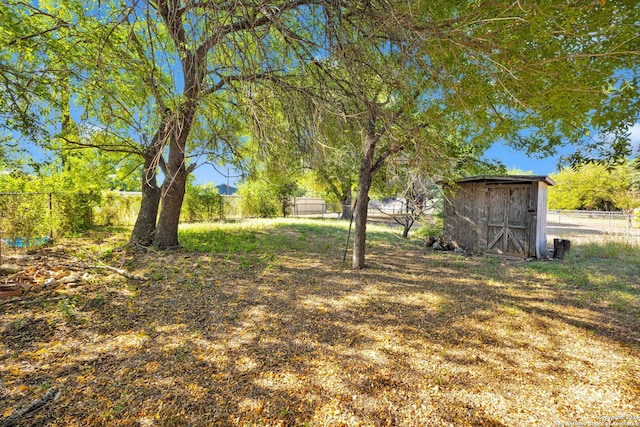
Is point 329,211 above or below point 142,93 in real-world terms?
below

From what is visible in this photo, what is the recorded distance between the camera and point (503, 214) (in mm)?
8039

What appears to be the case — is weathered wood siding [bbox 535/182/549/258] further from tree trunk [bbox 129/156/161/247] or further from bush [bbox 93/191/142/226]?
bush [bbox 93/191/142/226]

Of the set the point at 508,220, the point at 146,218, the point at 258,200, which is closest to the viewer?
the point at 146,218

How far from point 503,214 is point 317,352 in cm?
769

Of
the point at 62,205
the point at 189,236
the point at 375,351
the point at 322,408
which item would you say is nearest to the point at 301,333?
the point at 375,351

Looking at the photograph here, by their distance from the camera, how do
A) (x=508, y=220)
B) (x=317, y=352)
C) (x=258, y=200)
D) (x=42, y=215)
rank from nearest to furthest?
(x=317, y=352) → (x=42, y=215) → (x=508, y=220) → (x=258, y=200)

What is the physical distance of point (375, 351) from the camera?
263 centimetres

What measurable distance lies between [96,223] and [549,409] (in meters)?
12.5

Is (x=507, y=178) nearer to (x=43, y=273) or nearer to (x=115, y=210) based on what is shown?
(x=43, y=273)

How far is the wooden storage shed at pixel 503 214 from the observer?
7.55 m

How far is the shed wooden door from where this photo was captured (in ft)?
25.2

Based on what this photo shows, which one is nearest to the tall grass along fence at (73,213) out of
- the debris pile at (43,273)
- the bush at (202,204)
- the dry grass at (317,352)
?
the bush at (202,204)

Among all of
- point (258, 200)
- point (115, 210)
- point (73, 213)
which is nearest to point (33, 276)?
point (73, 213)

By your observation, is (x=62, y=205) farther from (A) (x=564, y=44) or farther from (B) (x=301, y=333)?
(A) (x=564, y=44)
